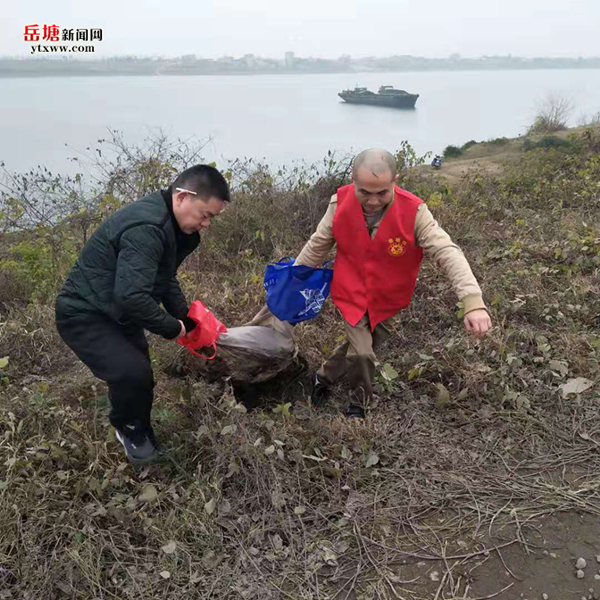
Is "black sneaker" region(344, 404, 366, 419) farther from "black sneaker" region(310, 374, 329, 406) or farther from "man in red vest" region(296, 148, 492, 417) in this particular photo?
"black sneaker" region(310, 374, 329, 406)

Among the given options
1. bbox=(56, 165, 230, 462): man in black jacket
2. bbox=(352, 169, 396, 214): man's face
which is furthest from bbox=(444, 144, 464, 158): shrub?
bbox=(56, 165, 230, 462): man in black jacket

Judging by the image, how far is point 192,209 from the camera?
207 centimetres

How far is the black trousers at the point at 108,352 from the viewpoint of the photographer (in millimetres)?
2193

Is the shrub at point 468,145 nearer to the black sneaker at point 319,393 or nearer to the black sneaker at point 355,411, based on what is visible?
the black sneaker at point 319,393

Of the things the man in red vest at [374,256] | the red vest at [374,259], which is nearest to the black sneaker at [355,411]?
the man in red vest at [374,256]

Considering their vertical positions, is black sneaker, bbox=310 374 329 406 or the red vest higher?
the red vest

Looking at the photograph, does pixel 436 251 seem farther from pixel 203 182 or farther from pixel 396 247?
pixel 203 182

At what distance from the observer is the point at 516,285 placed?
3.95 metres

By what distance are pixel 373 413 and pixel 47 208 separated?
4.09m

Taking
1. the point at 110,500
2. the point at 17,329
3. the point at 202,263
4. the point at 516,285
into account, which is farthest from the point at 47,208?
the point at 516,285

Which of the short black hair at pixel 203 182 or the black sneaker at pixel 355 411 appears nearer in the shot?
the short black hair at pixel 203 182

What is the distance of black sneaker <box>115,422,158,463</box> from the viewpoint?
7.92ft

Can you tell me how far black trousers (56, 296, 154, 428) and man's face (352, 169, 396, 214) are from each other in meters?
1.23

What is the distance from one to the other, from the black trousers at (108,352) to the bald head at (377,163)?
1.28 m
